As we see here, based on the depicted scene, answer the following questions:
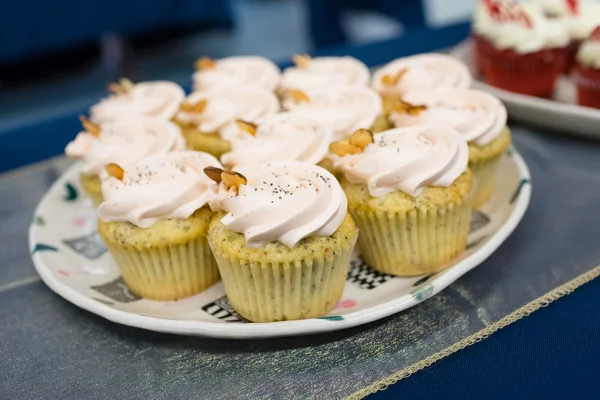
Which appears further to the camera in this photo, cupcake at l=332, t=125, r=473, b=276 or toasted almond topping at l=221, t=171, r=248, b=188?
cupcake at l=332, t=125, r=473, b=276

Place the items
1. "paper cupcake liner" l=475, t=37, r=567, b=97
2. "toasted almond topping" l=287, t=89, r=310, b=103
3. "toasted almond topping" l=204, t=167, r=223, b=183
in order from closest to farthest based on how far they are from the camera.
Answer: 1. "toasted almond topping" l=204, t=167, r=223, b=183
2. "toasted almond topping" l=287, t=89, r=310, b=103
3. "paper cupcake liner" l=475, t=37, r=567, b=97

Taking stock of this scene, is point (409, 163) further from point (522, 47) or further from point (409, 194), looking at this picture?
point (522, 47)

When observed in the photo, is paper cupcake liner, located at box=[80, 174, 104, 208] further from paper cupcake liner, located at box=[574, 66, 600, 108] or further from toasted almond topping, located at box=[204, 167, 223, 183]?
paper cupcake liner, located at box=[574, 66, 600, 108]

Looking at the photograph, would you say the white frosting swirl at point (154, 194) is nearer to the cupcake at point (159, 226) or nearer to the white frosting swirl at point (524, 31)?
the cupcake at point (159, 226)

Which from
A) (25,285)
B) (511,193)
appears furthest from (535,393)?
(25,285)

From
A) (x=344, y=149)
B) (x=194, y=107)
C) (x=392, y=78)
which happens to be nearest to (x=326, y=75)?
(x=392, y=78)

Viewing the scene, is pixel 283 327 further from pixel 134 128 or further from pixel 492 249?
pixel 134 128

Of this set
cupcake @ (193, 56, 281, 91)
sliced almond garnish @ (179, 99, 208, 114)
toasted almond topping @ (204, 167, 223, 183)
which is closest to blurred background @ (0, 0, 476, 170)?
cupcake @ (193, 56, 281, 91)

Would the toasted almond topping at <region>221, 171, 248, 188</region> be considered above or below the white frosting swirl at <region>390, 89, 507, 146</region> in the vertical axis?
above
